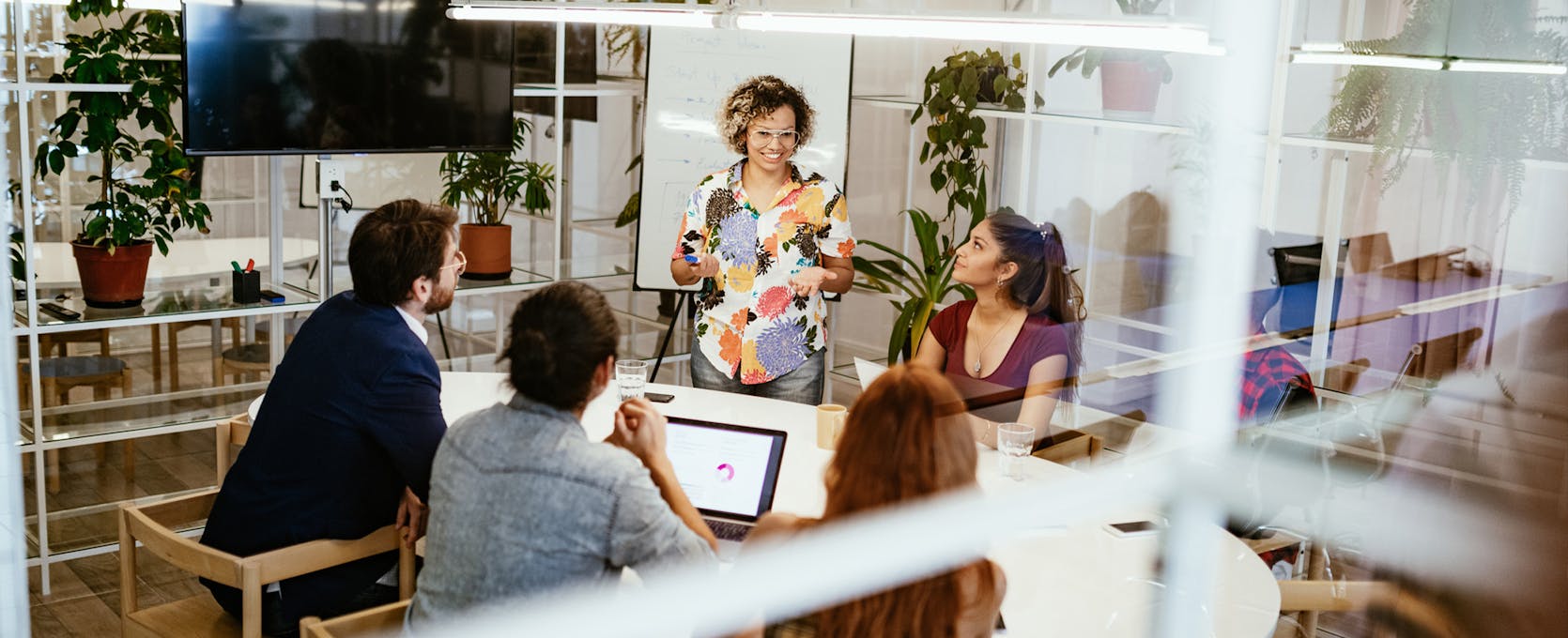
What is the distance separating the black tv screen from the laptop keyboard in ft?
7.43

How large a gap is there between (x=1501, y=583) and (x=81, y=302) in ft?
12.2

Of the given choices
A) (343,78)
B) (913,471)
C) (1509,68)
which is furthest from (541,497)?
(343,78)

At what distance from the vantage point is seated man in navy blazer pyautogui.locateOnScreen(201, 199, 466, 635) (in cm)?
233

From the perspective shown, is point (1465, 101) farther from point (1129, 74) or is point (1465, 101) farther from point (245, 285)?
point (245, 285)

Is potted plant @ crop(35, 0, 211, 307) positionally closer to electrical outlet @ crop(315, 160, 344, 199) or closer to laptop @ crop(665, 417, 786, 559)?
electrical outlet @ crop(315, 160, 344, 199)

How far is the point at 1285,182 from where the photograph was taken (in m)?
3.75

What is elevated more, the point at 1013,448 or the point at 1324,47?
the point at 1324,47

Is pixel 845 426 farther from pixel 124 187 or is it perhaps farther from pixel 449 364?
pixel 449 364

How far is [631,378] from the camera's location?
2898 mm

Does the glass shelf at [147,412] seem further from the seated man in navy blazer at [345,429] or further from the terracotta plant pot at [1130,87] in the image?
the terracotta plant pot at [1130,87]

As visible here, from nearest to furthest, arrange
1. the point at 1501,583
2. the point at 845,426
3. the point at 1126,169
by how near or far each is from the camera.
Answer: the point at 845,426 → the point at 1501,583 → the point at 1126,169

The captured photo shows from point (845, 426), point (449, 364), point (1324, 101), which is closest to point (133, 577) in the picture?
point (845, 426)

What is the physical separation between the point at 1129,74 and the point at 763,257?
1.57 meters

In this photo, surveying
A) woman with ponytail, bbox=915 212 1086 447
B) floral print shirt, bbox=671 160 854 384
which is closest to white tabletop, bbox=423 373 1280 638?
woman with ponytail, bbox=915 212 1086 447
